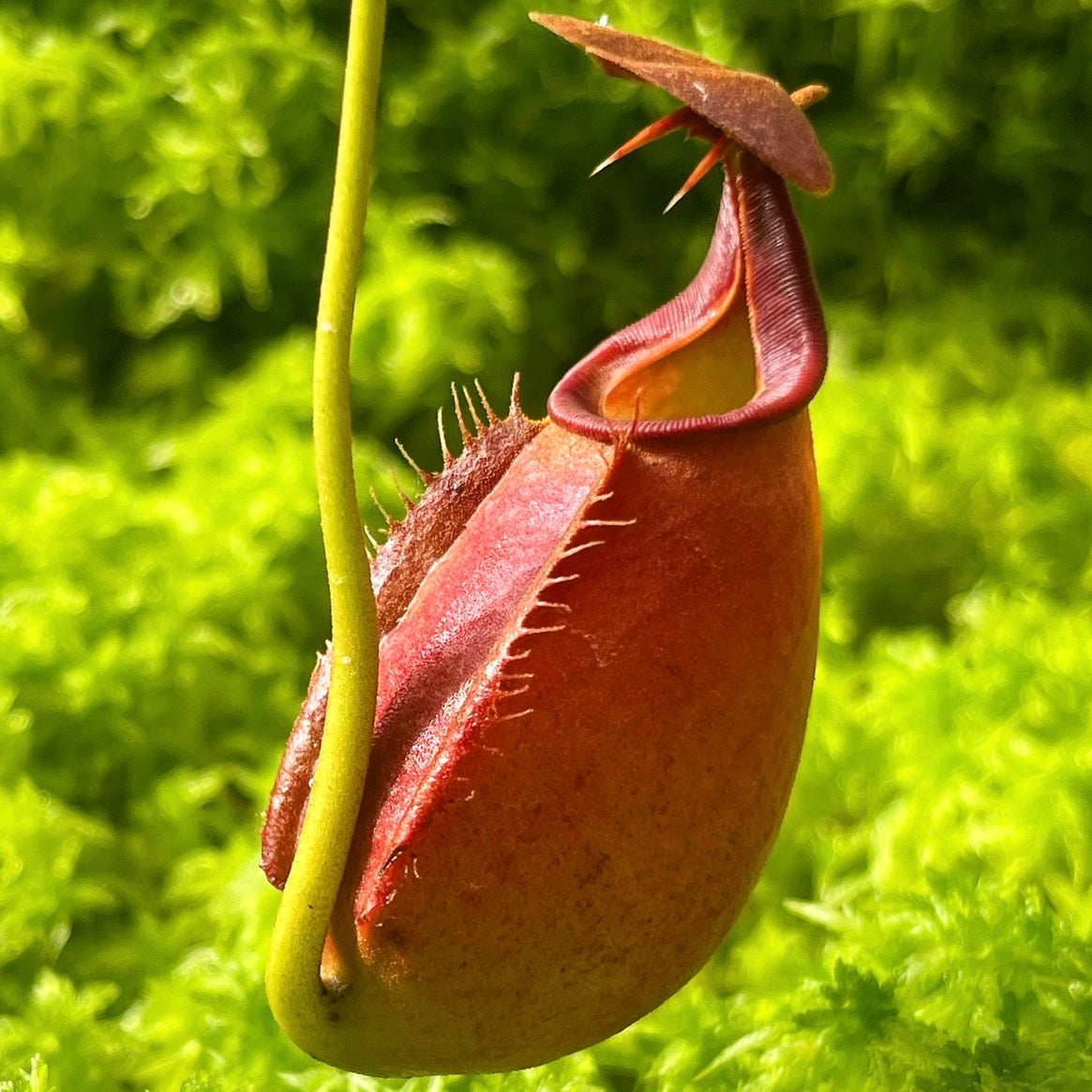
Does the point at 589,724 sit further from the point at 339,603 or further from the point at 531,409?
the point at 531,409

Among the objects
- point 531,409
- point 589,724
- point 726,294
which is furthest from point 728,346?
point 531,409

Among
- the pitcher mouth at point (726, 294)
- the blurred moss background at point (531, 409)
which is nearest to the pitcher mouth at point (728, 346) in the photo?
the pitcher mouth at point (726, 294)

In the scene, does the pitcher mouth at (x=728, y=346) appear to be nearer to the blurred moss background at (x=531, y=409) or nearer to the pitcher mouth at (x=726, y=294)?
the pitcher mouth at (x=726, y=294)

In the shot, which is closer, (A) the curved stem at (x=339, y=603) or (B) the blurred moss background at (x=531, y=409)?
(A) the curved stem at (x=339, y=603)

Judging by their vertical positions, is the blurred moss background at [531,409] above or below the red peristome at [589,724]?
below

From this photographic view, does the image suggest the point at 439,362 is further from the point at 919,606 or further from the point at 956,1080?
the point at 956,1080
